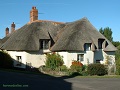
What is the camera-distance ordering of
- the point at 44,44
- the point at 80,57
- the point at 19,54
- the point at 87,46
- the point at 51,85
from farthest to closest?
the point at 44,44 → the point at 19,54 → the point at 87,46 → the point at 80,57 → the point at 51,85

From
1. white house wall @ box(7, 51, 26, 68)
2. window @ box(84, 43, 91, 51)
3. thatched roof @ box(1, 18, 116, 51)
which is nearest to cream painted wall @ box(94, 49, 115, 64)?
thatched roof @ box(1, 18, 116, 51)

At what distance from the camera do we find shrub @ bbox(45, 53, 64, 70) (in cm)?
3497

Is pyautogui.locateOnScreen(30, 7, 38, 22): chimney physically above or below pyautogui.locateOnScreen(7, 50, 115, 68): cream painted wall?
Result: above

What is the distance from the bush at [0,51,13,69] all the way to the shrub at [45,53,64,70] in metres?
7.12

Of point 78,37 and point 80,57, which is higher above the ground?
point 78,37

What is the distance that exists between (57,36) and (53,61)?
6.86 meters

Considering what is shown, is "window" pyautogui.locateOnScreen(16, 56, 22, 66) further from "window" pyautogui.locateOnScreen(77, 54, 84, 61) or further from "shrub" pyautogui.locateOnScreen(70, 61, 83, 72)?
"window" pyautogui.locateOnScreen(77, 54, 84, 61)

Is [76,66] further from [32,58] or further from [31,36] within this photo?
[31,36]

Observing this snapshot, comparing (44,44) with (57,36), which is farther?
(57,36)

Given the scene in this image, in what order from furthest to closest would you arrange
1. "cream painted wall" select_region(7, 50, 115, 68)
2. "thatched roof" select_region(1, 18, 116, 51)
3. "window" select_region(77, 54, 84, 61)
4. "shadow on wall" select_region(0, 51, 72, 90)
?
"window" select_region(77, 54, 84, 61), "thatched roof" select_region(1, 18, 116, 51), "cream painted wall" select_region(7, 50, 115, 68), "shadow on wall" select_region(0, 51, 72, 90)

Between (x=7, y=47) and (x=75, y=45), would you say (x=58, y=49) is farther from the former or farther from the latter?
(x=7, y=47)

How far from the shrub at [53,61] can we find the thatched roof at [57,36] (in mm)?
1221

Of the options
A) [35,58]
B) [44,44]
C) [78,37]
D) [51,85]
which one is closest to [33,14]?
[44,44]

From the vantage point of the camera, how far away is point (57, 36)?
4084 centimetres
